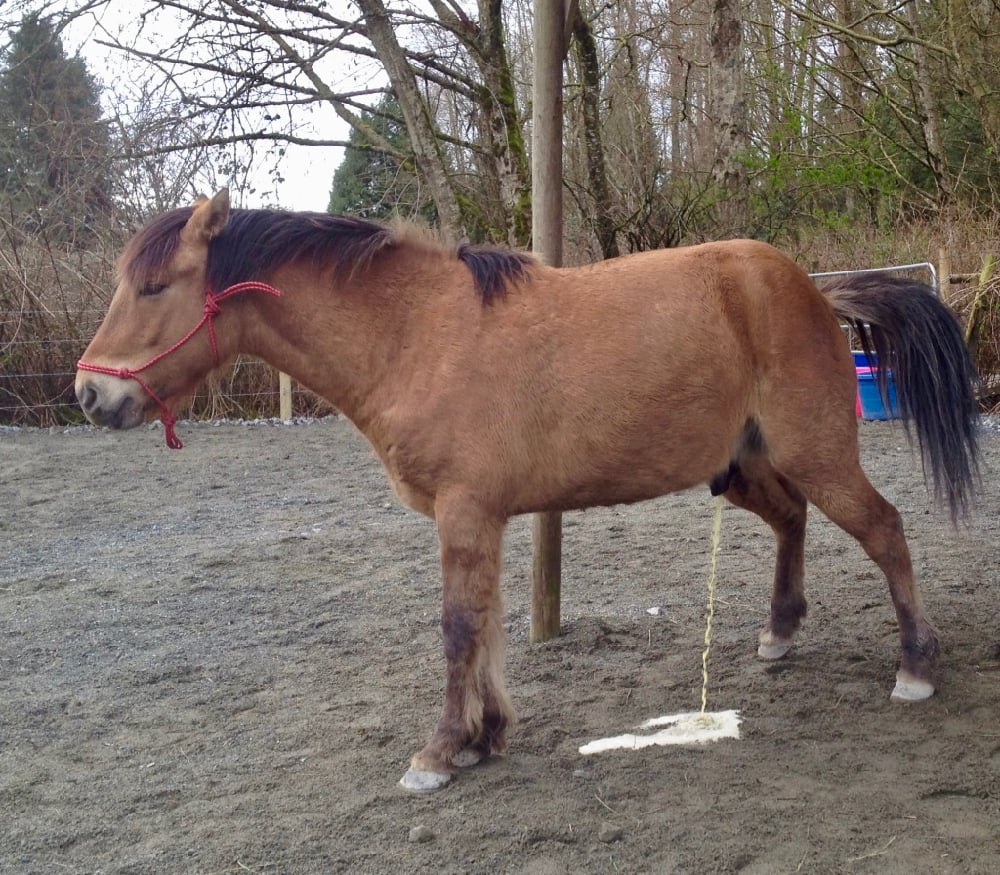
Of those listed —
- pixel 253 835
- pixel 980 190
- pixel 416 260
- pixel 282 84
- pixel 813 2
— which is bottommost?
pixel 253 835

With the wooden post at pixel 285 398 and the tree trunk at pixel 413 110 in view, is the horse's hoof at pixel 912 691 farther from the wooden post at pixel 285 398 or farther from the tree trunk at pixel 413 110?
the wooden post at pixel 285 398

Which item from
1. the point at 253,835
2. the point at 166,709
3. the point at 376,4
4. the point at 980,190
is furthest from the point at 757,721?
the point at 980,190

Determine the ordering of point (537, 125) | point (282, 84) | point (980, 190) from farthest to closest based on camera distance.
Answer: point (980, 190), point (282, 84), point (537, 125)

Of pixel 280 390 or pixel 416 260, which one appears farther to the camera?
pixel 280 390

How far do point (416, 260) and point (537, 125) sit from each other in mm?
1334

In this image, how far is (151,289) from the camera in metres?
3.28

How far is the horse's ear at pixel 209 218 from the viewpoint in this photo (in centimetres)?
323

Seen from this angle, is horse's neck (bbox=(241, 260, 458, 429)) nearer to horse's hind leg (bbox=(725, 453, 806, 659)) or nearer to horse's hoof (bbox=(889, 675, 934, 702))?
horse's hind leg (bbox=(725, 453, 806, 659))

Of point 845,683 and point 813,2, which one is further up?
point 813,2

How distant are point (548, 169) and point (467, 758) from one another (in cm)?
269

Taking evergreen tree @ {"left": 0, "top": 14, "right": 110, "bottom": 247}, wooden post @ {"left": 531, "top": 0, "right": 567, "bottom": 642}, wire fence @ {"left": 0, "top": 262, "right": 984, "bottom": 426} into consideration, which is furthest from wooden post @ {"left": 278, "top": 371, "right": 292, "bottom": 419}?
wooden post @ {"left": 531, "top": 0, "right": 567, "bottom": 642}

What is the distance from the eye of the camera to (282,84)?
12109mm

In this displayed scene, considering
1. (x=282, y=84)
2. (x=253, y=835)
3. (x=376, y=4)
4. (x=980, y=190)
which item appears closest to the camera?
(x=253, y=835)

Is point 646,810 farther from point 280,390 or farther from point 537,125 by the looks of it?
point 280,390
